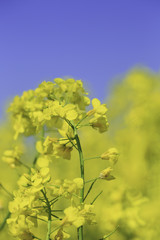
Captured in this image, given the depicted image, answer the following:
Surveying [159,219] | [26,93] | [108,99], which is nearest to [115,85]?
[108,99]

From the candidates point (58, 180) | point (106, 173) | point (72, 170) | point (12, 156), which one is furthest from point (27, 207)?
point (72, 170)

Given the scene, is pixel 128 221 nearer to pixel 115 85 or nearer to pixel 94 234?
pixel 94 234

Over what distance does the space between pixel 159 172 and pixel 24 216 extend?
14.8ft

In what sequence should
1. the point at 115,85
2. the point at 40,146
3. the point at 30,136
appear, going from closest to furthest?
1. the point at 40,146
2. the point at 30,136
3. the point at 115,85

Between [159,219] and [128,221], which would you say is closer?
[128,221]

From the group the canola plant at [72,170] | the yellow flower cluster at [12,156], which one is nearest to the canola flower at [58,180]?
the canola plant at [72,170]

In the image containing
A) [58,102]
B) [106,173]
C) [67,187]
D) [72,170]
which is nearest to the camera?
[67,187]

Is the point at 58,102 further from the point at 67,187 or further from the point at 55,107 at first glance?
the point at 67,187

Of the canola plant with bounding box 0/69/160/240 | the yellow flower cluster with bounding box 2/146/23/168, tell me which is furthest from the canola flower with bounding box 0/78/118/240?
the yellow flower cluster with bounding box 2/146/23/168

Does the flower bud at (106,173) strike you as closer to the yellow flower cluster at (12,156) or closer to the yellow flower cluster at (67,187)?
the yellow flower cluster at (67,187)

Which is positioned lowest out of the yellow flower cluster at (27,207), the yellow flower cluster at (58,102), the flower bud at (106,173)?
the yellow flower cluster at (27,207)

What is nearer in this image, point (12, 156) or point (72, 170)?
point (12, 156)

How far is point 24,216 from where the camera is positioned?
1.16 metres

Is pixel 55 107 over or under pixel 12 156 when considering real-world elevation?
under
